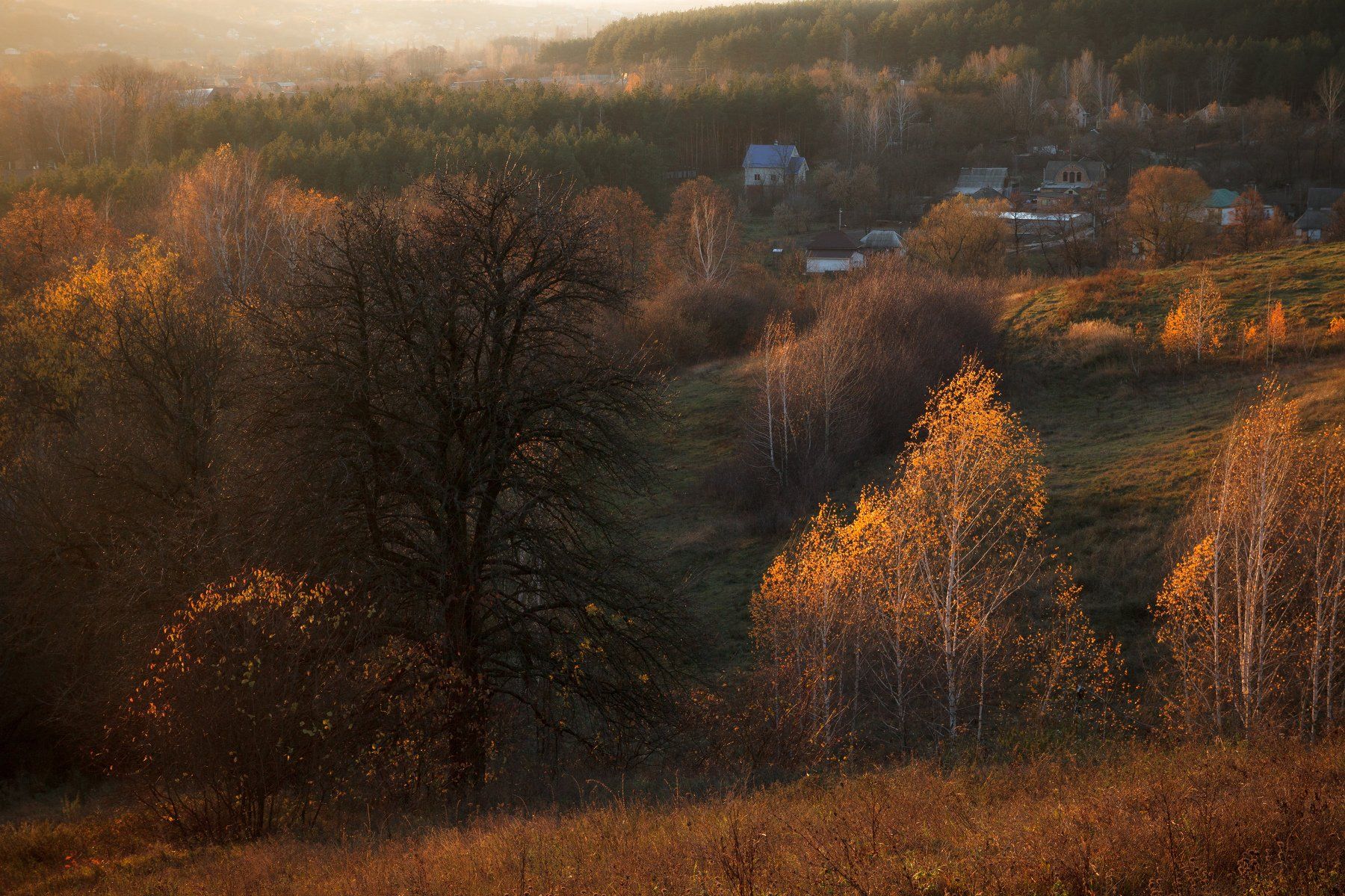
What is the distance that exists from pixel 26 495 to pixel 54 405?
885 centimetres

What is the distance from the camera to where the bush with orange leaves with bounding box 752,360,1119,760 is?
49.7 feet

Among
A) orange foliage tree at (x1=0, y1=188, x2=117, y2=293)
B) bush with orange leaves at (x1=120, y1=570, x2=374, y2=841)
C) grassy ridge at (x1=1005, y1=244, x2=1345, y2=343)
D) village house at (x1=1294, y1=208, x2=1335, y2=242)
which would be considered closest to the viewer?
bush with orange leaves at (x1=120, y1=570, x2=374, y2=841)

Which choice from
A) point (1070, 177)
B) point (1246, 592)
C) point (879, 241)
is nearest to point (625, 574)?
point (1246, 592)

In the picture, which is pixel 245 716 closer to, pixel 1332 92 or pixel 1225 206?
pixel 1225 206

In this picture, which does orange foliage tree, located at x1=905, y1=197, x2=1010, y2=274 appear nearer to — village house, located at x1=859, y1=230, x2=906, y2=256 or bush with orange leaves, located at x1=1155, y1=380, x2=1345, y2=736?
village house, located at x1=859, y1=230, x2=906, y2=256

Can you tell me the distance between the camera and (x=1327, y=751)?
8328 millimetres

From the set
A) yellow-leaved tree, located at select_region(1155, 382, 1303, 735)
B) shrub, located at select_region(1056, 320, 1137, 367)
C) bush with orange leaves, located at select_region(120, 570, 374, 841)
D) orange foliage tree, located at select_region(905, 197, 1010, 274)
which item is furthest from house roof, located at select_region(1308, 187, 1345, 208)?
bush with orange leaves, located at select_region(120, 570, 374, 841)

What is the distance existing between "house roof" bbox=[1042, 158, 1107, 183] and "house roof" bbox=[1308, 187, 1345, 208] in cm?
1642

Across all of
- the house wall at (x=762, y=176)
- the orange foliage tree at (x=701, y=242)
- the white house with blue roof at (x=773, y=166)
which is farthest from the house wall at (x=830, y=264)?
the house wall at (x=762, y=176)

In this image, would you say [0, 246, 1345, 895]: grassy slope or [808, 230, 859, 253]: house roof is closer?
[0, 246, 1345, 895]: grassy slope

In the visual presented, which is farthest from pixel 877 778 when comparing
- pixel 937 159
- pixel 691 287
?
pixel 937 159

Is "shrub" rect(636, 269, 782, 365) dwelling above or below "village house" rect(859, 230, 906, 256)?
below

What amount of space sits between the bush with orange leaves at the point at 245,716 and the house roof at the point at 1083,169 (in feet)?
A: 281

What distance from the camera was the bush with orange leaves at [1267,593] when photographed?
13.6 m
